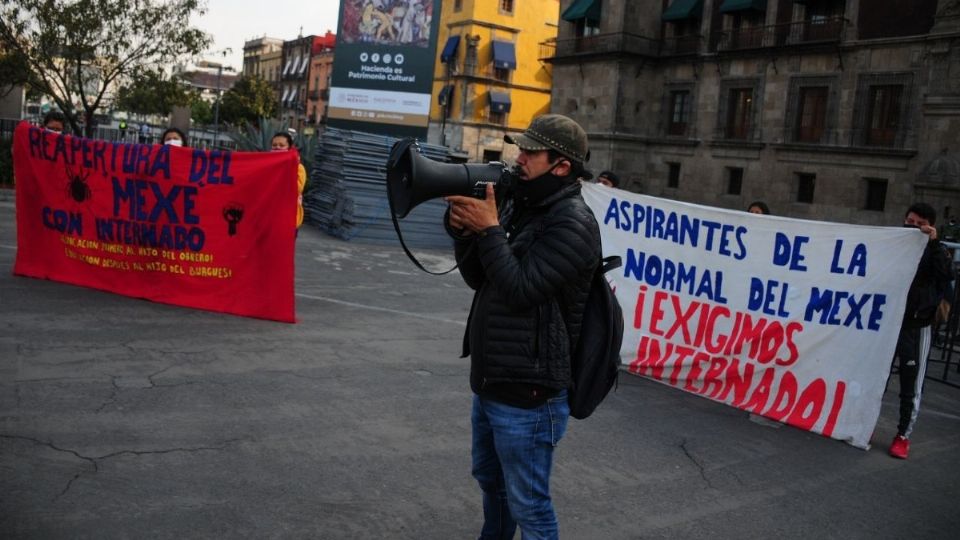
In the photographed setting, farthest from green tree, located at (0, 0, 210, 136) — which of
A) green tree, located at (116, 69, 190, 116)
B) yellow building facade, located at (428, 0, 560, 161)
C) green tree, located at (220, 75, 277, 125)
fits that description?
green tree, located at (220, 75, 277, 125)

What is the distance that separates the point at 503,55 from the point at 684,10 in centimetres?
1876

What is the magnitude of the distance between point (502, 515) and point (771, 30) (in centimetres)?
3378

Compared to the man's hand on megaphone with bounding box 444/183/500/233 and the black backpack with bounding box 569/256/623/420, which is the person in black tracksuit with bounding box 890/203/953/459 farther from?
the man's hand on megaphone with bounding box 444/183/500/233

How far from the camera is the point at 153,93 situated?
Answer: 77.0ft

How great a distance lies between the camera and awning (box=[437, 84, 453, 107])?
54.3 metres

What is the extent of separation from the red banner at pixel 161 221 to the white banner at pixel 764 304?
3.32 m

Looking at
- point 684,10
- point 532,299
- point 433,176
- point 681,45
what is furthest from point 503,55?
point 532,299

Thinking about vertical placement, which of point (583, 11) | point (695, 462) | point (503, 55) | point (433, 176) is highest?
point (583, 11)

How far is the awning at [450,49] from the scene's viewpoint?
54.6 meters

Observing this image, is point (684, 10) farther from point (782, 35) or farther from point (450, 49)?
point (450, 49)

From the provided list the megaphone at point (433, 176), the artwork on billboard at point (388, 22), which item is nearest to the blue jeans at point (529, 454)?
the megaphone at point (433, 176)

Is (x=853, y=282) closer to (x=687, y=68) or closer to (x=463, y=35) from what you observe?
(x=687, y=68)

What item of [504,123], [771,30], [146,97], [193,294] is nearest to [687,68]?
[771,30]

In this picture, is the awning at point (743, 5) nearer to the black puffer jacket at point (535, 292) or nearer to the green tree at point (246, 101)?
the black puffer jacket at point (535, 292)
